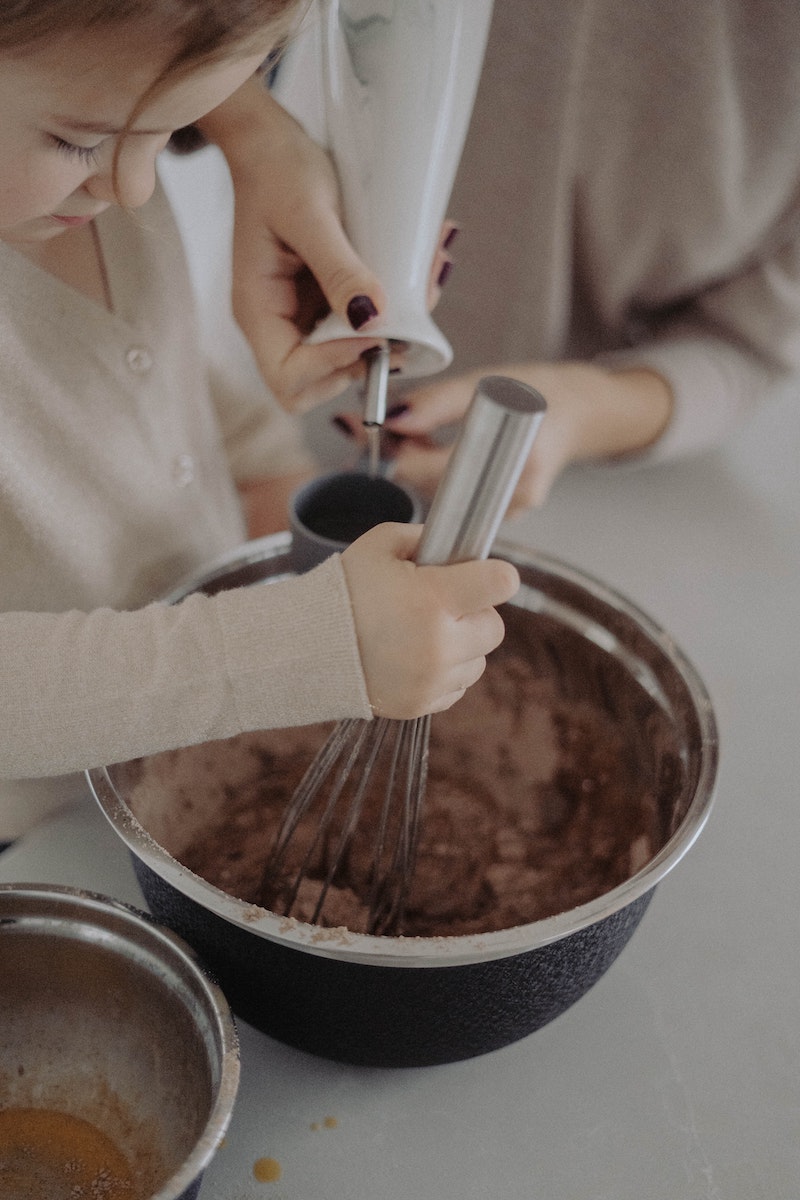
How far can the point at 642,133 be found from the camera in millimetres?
751

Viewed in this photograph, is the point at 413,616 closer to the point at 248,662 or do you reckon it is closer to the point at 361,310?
the point at 248,662

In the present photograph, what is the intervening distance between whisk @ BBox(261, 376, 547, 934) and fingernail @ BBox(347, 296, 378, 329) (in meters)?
0.16

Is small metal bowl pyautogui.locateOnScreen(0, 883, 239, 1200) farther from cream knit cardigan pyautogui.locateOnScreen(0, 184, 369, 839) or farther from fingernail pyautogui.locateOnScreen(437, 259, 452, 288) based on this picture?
fingernail pyautogui.locateOnScreen(437, 259, 452, 288)

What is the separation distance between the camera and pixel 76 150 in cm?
39

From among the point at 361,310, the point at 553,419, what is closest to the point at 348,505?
the point at 361,310

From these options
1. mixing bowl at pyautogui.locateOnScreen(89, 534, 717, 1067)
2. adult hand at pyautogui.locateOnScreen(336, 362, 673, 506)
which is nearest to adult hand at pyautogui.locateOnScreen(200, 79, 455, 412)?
adult hand at pyautogui.locateOnScreen(336, 362, 673, 506)

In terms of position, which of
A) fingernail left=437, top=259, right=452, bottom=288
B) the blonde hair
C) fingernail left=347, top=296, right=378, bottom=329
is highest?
the blonde hair

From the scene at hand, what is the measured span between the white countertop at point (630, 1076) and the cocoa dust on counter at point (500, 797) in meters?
0.05

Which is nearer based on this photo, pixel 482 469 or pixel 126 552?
pixel 482 469

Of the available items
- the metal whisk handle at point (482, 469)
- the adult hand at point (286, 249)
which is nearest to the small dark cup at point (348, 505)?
the adult hand at point (286, 249)

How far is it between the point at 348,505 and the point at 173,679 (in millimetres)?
201

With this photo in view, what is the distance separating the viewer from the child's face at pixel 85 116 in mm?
348

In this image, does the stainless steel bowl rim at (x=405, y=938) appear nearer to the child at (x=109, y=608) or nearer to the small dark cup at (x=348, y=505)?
the child at (x=109, y=608)

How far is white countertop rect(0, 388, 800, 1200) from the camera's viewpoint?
0.43 meters
